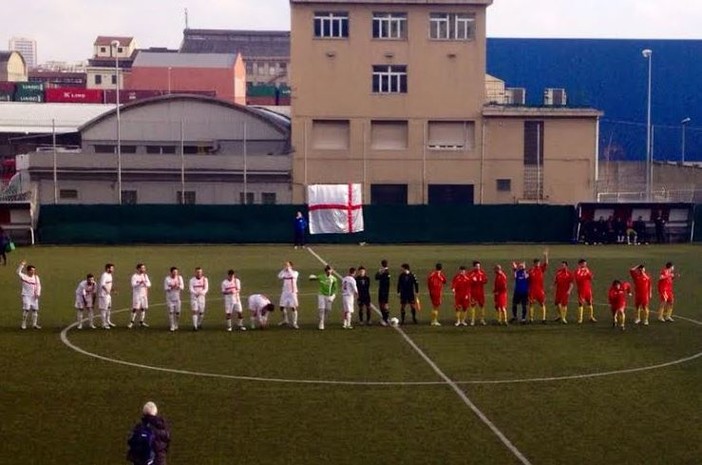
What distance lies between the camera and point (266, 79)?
550 ft

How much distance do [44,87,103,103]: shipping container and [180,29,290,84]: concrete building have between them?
4325 centimetres

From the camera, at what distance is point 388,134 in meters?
71.9

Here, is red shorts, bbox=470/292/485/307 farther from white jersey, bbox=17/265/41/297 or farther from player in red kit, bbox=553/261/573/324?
white jersey, bbox=17/265/41/297

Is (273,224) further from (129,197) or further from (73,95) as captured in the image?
(73,95)

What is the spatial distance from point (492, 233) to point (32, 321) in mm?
37683

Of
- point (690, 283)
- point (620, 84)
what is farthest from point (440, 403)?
point (620, 84)

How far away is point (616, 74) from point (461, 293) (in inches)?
3112

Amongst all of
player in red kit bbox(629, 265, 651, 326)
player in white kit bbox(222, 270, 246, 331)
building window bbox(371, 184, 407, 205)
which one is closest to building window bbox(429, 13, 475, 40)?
building window bbox(371, 184, 407, 205)

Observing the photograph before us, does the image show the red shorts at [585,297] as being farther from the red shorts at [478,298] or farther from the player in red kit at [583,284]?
the red shorts at [478,298]

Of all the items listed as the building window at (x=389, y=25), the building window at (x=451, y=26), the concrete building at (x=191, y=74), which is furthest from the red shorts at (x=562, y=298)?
the concrete building at (x=191, y=74)

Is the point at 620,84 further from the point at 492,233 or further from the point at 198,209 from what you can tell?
the point at 198,209

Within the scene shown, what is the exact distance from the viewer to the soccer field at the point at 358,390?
→ 17844 mm

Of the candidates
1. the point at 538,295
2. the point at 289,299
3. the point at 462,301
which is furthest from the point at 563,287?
the point at 289,299

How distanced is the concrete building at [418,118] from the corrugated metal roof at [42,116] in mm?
25560
